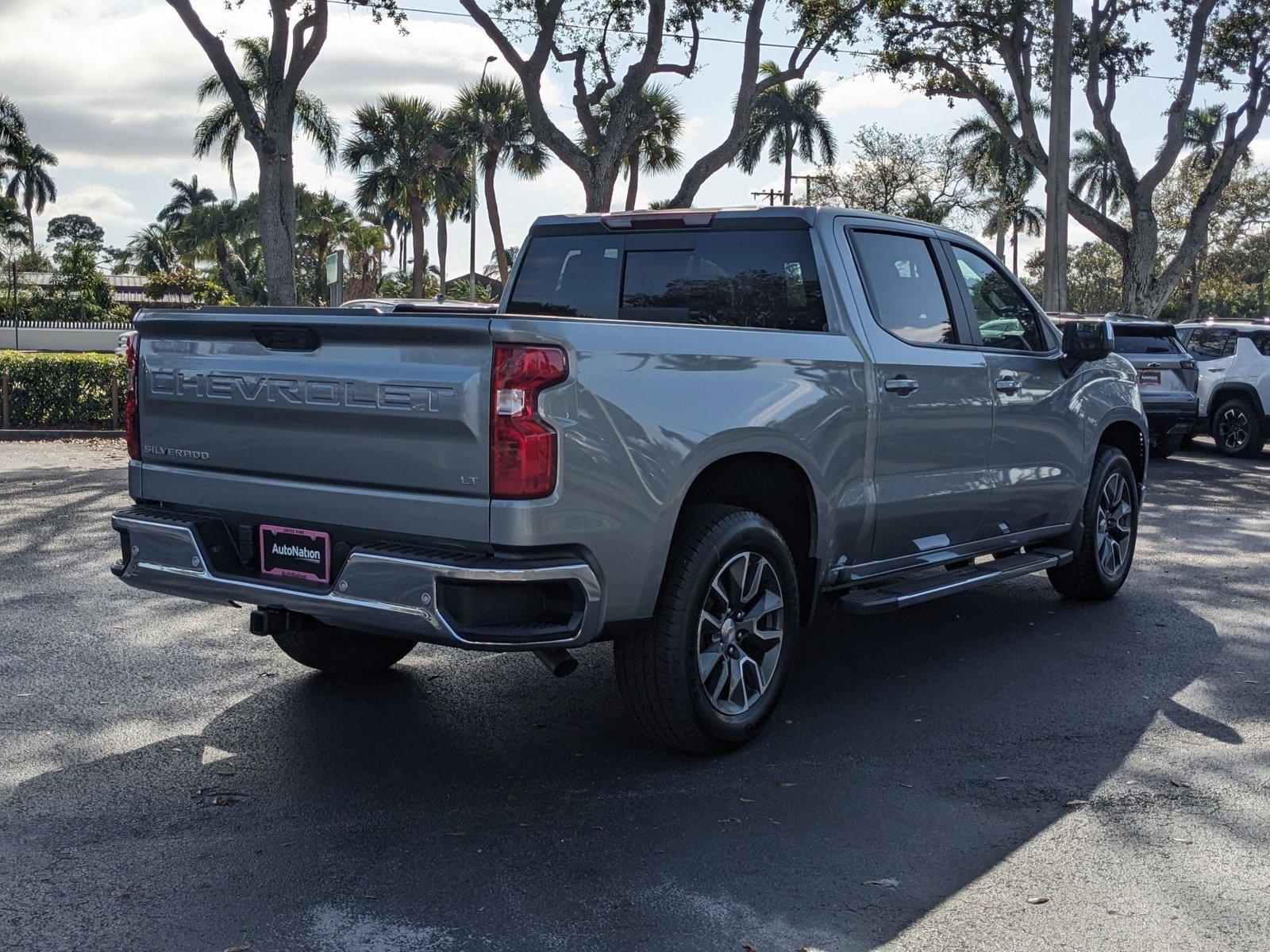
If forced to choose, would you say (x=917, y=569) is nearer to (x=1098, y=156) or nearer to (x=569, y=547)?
(x=569, y=547)

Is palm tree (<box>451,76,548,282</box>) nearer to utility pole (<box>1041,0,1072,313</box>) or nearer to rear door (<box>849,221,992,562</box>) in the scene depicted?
utility pole (<box>1041,0,1072,313</box>)

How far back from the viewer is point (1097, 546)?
24.6 feet

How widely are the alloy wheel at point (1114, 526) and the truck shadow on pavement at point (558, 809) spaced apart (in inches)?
52.2

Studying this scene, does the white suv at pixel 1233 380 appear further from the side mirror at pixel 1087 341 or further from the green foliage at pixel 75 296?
the green foliage at pixel 75 296

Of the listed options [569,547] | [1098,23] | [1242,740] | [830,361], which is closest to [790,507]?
[830,361]

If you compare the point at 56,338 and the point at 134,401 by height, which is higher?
the point at 134,401

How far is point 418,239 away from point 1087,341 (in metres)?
38.5

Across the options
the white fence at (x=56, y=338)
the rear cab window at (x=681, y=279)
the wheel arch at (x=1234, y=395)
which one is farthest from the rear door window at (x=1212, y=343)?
the white fence at (x=56, y=338)

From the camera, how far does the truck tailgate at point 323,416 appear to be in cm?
395

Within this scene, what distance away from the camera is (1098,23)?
2356 centimetres

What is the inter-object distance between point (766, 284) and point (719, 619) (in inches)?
61.7

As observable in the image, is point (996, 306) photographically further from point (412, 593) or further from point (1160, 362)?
point (1160, 362)

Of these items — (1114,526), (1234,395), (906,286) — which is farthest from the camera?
(1234,395)

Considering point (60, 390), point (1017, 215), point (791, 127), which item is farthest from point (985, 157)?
point (60, 390)
